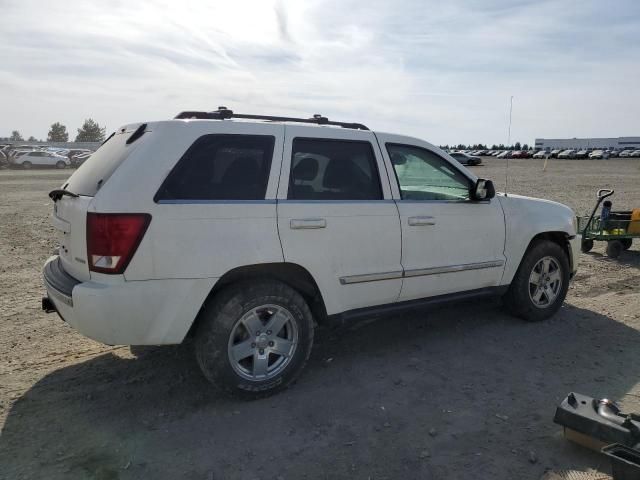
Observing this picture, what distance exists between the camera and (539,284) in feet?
17.5

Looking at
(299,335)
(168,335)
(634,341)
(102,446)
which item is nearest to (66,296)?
(168,335)

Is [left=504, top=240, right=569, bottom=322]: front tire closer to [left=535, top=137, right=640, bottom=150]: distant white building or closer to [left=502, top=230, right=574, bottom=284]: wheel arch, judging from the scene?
[left=502, top=230, right=574, bottom=284]: wheel arch

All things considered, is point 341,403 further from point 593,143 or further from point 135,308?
point 593,143

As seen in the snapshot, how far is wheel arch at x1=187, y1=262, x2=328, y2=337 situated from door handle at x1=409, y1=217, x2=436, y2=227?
3.36 feet

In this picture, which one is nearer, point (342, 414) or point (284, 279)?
point (342, 414)

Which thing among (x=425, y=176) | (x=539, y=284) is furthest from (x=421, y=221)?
(x=539, y=284)

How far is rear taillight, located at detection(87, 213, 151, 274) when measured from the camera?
314 cm

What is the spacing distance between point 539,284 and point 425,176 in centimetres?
188

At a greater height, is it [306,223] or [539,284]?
[306,223]

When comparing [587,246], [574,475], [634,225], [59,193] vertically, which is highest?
[59,193]

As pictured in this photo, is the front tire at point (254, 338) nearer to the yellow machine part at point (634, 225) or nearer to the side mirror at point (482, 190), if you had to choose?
the side mirror at point (482, 190)

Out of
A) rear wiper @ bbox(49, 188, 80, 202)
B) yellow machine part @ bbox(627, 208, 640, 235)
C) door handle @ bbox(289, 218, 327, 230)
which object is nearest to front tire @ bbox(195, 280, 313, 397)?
door handle @ bbox(289, 218, 327, 230)

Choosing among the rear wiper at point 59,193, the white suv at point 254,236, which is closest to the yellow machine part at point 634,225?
the white suv at point 254,236

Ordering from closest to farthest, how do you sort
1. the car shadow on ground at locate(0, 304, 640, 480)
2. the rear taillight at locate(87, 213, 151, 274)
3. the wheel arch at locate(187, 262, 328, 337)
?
the car shadow on ground at locate(0, 304, 640, 480), the rear taillight at locate(87, 213, 151, 274), the wheel arch at locate(187, 262, 328, 337)
